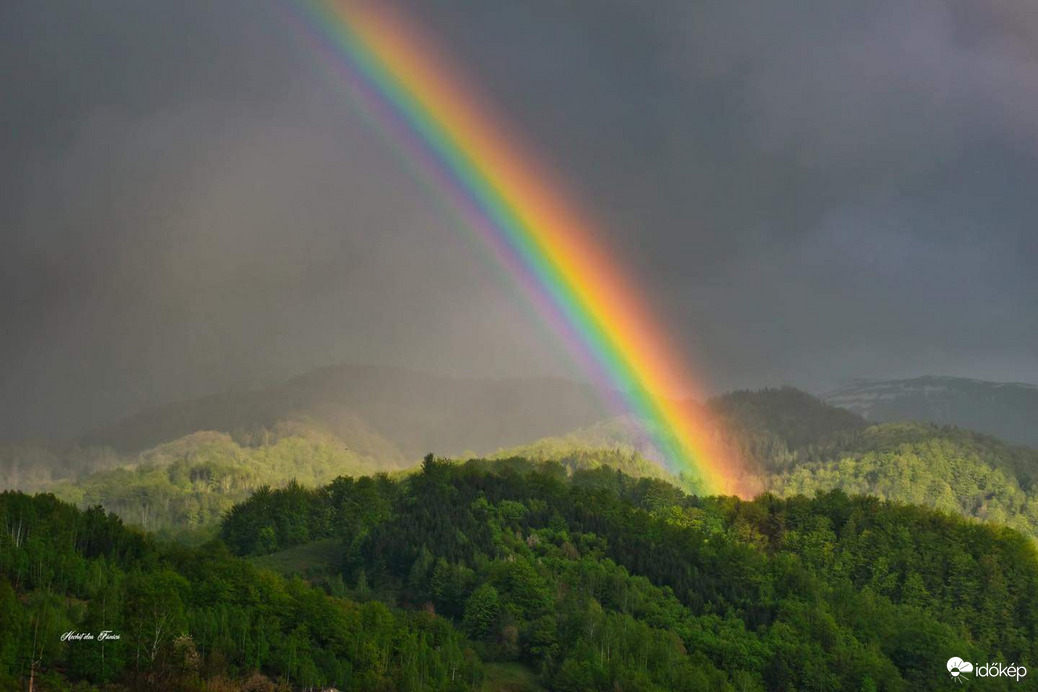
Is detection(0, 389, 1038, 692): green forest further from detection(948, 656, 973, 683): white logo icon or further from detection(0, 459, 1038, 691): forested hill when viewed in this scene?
detection(948, 656, 973, 683): white logo icon

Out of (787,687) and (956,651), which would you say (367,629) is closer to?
(787,687)

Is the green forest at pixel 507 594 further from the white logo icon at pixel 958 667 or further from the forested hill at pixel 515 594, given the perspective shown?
the white logo icon at pixel 958 667

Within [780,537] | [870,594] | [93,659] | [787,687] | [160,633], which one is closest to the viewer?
[93,659]

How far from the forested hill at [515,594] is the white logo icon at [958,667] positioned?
1242 millimetres

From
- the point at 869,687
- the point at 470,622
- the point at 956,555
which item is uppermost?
the point at 956,555

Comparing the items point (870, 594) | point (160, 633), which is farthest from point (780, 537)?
point (160, 633)

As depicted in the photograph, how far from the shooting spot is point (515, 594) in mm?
135125

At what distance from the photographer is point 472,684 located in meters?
108

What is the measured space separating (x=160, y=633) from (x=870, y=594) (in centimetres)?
11321

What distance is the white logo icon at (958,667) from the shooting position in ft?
435

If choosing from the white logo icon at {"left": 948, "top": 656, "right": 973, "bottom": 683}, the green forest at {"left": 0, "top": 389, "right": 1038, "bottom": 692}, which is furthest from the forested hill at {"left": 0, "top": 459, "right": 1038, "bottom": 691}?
the white logo icon at {"left": 948, "top": 656, "right": 973, "bottom": 683}

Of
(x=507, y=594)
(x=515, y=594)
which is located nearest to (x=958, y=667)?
(x=515, y=594)

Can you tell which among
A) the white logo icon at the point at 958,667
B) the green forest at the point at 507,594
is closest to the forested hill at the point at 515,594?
the green forest at the point at 507,594

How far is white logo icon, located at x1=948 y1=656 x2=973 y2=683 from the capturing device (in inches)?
5217
